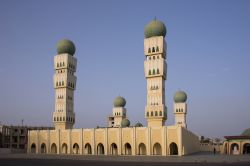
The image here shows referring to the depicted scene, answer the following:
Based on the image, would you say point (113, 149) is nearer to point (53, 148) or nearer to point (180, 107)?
point (53, 148)

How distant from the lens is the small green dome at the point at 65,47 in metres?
59.7

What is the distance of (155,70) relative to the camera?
51625 mm

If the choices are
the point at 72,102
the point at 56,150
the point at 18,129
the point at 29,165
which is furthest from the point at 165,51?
the point at 18,129

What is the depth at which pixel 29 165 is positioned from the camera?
2670cm

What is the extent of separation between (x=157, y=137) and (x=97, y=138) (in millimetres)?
10566

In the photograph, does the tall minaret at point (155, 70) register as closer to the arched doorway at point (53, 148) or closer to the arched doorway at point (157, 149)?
the arched doorway at point (157, 149)

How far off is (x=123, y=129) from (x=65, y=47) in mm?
20326

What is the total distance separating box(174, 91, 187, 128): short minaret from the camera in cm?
7856

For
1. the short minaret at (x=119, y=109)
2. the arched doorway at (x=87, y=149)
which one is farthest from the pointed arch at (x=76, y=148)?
the short minaret at (x=119, y=109)

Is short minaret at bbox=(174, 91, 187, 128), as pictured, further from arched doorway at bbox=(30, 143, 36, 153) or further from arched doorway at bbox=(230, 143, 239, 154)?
arched doorway at bbox=(30, 143, 36, 153)

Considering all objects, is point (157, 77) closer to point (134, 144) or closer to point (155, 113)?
point (155, 113)

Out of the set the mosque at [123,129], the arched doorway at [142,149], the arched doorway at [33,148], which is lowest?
the arched doorway at [33,148]

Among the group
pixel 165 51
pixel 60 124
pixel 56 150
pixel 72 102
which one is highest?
pixel 165 51

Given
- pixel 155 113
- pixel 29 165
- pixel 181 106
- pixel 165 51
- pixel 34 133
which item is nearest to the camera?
pixel 29 165
